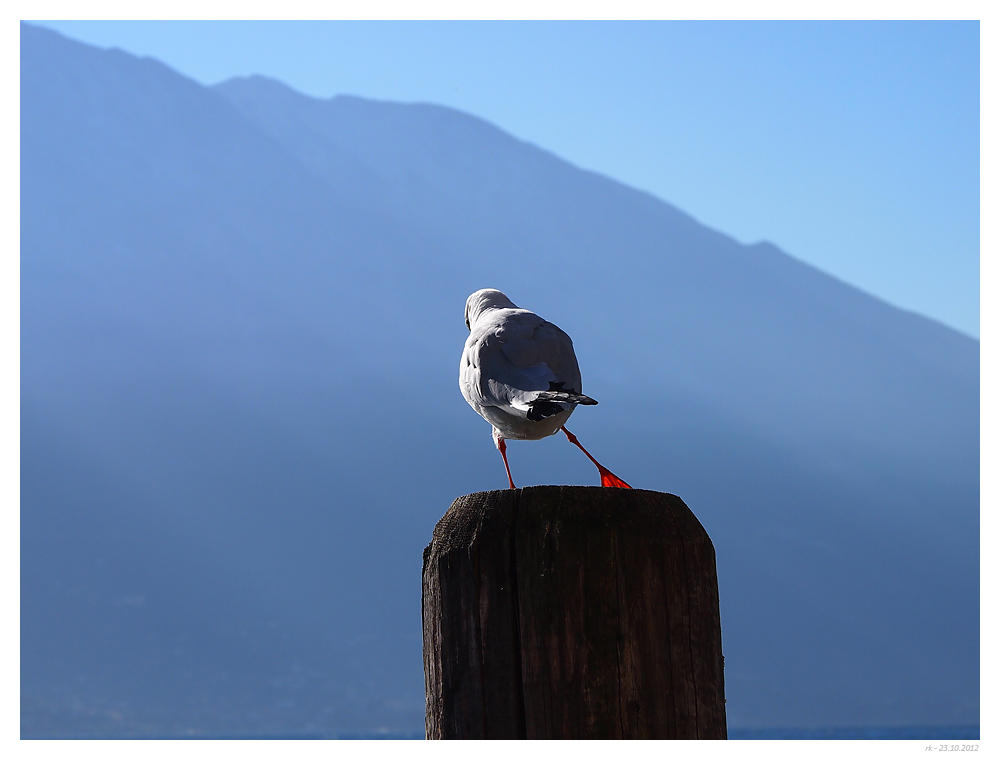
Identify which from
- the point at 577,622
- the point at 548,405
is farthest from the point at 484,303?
the point at 577,622

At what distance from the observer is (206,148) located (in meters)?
148

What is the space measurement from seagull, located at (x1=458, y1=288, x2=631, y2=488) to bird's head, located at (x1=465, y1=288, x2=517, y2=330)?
0.77 meters

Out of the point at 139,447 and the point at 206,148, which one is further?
the point at 206,148

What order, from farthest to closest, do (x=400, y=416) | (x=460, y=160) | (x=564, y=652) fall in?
(x=460, y=160)
(x=400, y=416)
(x=564, y=652)

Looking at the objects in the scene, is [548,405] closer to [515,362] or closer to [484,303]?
[515,362]

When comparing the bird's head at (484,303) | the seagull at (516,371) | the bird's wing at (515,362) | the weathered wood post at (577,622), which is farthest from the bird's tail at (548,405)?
the bird's head at (484,303)

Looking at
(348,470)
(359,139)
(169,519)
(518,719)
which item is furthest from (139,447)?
(518,719)

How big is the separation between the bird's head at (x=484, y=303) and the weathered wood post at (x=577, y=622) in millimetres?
3629

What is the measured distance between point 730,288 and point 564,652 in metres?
143

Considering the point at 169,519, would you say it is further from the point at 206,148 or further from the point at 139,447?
the point at 206,148

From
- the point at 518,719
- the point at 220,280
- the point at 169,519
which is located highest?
the point at 220,280

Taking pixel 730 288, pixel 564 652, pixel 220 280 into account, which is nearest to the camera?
pixel 564 652

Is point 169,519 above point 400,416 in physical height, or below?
below

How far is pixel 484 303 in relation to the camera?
20.8ft
